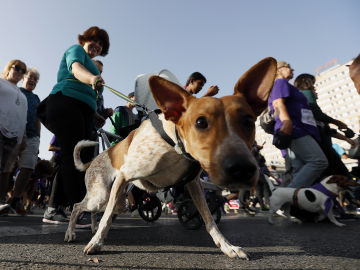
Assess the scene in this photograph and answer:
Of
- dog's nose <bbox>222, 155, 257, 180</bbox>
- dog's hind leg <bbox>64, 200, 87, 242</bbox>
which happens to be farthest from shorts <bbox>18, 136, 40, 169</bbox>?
dog's nose <bbox>222, 155, 257, 180</bbox>

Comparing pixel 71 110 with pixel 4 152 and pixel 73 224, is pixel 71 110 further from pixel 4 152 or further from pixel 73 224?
pixel 4 152

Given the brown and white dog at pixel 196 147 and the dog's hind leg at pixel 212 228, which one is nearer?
the brown and white dog at pixel 196 147

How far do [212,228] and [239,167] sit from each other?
0.95 meters

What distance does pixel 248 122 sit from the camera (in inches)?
64.8

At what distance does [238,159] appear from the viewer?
1.33 m

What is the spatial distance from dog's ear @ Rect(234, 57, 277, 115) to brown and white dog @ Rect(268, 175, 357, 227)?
2881 mm

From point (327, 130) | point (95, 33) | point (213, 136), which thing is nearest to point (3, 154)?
point (95, 33)

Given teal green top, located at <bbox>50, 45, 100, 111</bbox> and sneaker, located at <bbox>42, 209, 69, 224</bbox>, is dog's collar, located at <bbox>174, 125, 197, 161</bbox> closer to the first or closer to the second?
teal green top, located at <bbox>50, 45, 100, 111</bbox>

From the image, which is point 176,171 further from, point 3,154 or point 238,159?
point 3,154

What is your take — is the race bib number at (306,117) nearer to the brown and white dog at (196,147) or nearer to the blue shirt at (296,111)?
the blue shirt at (296,111)

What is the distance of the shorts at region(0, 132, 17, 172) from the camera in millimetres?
4215

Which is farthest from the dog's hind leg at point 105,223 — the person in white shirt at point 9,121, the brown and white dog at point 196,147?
the person in white shirt at point 9,121

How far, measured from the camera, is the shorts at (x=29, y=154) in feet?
16.6

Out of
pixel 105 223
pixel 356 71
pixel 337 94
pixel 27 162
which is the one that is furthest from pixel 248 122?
pixel 337 94
